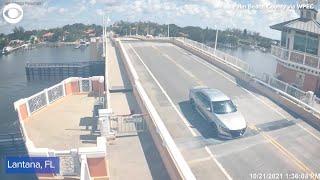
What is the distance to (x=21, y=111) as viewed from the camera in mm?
19766

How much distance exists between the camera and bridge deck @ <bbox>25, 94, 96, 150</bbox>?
56.0ft

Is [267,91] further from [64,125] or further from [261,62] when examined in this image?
[261,62]

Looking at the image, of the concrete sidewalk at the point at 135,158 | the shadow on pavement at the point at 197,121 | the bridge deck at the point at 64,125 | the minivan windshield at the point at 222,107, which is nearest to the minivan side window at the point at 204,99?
the minivan windshield at the point at 222,107

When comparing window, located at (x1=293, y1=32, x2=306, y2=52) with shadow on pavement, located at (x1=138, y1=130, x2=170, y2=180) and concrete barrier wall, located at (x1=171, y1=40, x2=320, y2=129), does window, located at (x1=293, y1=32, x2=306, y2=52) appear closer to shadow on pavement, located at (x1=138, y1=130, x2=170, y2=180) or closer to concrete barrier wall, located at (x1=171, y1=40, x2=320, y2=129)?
concrete barrier wall, located at (x1=171, y1=40, x2=320, y2=129)

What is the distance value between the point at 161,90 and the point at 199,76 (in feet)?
19.7

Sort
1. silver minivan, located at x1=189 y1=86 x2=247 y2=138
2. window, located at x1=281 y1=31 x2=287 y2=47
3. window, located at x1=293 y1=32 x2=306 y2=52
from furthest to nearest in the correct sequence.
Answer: window, located at x1=281 y1=31 x2=287 y2=47 < window, located at x1=293 y1=32 x2=306 y2=52 < silver minivan, located at x1=189 y1=86 x2=247 y2=138

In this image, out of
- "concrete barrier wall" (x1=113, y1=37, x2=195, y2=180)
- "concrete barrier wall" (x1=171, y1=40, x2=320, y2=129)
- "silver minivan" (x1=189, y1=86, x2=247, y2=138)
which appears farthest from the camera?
"concrete barrier wall" (x1=171, y1=40, x2=320, y2=129)

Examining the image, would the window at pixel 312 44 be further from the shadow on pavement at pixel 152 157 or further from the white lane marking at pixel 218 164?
the shadow on pavement at pixel 152 157

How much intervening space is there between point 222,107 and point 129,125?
5.46 meters

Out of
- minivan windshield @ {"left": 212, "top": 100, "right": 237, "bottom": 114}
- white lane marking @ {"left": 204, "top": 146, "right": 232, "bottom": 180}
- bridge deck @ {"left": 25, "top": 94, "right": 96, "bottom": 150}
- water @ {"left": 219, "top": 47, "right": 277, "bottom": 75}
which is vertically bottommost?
water @ {"left": 219, "top": 47, "right": 277, "bottom": 75}

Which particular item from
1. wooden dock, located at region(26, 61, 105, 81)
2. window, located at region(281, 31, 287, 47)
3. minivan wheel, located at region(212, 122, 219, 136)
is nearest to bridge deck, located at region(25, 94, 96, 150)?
minivan wheel, located at region(212, 122, 219, 136)

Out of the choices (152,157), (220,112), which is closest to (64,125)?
(152,157)

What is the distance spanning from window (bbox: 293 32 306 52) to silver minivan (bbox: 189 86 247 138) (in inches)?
436

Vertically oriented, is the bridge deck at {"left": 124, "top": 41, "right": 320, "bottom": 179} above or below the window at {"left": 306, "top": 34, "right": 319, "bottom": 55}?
below
